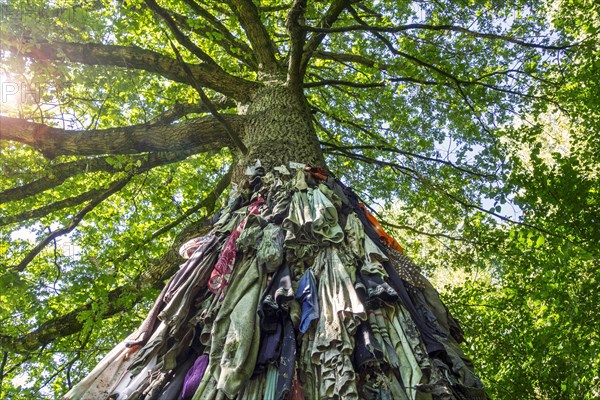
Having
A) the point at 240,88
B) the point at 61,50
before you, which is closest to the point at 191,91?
the point at 240,88

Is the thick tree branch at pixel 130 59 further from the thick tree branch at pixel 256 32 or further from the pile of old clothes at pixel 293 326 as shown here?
the pile of old clothes at pixel 293 326

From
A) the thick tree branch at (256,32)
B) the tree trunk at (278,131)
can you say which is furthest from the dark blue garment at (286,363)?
the thick tree branch at (256,32)

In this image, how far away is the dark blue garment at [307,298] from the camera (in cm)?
177

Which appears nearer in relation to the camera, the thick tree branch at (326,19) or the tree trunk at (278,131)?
the tree trunk at (278,131)

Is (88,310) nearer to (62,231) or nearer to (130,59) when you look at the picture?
(62,231)

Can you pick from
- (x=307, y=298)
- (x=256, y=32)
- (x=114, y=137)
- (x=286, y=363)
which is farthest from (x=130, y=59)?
(x=286, y=363)

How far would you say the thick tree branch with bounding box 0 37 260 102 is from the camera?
341cm

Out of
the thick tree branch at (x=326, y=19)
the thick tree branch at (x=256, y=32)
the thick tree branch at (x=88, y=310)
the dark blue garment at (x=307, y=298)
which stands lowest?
the dark blue garment at (x=307, y=298)

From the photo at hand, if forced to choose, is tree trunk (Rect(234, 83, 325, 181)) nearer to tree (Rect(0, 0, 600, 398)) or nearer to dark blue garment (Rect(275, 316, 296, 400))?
tree (Rect(0, 0, 600, 398))

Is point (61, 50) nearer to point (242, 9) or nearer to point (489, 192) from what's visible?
point (242, 9)

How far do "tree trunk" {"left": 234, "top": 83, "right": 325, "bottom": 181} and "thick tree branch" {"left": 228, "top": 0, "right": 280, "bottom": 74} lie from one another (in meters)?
0.62

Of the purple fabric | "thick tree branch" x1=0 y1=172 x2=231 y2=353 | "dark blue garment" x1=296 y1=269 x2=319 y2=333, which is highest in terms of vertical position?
Answer: "thick tree branch" x1=0 y1=172 x2=231 y2=353

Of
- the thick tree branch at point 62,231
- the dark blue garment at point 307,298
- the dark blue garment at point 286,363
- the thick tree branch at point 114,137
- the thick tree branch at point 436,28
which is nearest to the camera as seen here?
the dark blue garment at point 286,363

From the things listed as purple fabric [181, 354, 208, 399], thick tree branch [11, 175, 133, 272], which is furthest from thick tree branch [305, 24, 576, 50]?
thick tree branch [11, 175, 133, 272]
